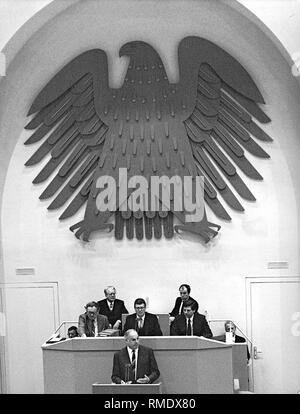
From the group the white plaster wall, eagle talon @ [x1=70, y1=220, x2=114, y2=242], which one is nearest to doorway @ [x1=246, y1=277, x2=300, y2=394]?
the white plaster wall

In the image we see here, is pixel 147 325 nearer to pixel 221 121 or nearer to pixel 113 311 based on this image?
pixel 113 311

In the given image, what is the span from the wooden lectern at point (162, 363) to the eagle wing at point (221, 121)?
213cm

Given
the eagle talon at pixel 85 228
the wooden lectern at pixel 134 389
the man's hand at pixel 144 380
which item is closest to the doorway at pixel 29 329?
the eagle talon at pixel 85 228

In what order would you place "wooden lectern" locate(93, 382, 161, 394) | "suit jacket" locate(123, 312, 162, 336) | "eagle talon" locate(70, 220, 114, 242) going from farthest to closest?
1. "eagle talon" locate(70, 220, 114, 242)
2. "suit jacket" locate(123, 312, 162, 336)
3. "wooden lectern" locate(93, 382, 161, 394)

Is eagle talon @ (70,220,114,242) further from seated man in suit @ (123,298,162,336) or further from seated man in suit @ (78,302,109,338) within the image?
seated man in suit @ (123,298,162,336)

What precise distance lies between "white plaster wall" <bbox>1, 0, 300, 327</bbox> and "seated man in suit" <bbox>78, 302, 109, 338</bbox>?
1.14m

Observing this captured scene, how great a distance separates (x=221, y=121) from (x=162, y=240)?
1578 millimetres

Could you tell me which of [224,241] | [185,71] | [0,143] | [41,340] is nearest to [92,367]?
[41,340]

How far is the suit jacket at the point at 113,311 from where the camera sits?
282 inches

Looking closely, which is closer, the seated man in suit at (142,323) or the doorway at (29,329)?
the seated man in suit at (142,323)

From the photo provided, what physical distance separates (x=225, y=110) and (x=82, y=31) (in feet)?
6.26

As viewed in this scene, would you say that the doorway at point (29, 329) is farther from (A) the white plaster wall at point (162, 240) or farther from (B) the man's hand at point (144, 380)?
(B) the man's hand at point (144, 380)

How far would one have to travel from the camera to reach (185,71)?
294 inches

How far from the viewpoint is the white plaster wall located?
7.38 m
